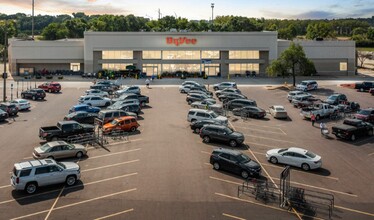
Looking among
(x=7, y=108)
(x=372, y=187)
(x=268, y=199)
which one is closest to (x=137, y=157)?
(x=268, y=199)

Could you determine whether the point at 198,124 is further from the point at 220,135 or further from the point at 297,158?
the point at 297,158

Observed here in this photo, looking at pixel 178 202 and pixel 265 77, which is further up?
pixel 265 77

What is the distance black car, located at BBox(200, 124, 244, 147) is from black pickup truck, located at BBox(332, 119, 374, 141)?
8604 millimetres

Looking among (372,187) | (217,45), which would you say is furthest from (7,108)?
(217,45)

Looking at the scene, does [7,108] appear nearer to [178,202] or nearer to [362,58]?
[178,202]

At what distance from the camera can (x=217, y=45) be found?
3056 inches

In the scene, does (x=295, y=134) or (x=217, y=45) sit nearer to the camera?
(x=295, y=134)

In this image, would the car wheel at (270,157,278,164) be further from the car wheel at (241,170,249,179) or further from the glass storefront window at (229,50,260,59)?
the glass storefront window at (229,50,260,59)

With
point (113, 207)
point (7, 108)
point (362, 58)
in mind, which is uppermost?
point (362, 58)

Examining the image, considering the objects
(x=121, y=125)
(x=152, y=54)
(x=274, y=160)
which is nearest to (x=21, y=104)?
(x=121, y=125)

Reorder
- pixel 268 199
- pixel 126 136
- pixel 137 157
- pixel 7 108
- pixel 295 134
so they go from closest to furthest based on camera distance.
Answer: pixel 268 199 → pixel 137 157 → pixel 126 136 → pixel 295 134 → pixel 7 108

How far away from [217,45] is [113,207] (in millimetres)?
61997

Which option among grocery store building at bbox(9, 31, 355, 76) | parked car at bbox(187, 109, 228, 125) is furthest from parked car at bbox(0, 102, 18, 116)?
grocery store building at bbox(9, 31, 355, 76)

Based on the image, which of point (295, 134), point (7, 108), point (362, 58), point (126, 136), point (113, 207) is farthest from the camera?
point (362, 58)
